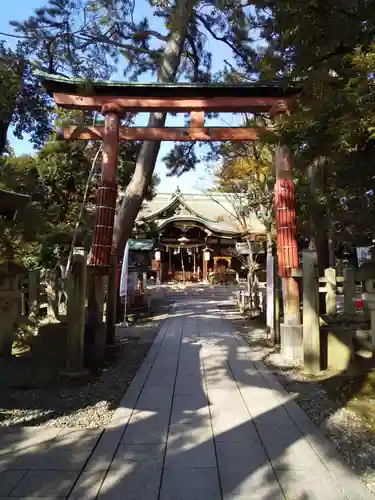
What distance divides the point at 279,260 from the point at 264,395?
2933 millimetres

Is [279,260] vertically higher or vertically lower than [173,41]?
lower

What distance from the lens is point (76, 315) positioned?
5.46 meters

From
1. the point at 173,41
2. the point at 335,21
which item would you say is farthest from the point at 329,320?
the point at 173,41

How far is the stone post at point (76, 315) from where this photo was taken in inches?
215

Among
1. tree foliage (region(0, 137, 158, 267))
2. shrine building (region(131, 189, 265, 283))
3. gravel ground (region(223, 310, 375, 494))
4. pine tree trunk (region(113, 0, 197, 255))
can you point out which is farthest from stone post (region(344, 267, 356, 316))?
shrine building (region(131, 189, 265, 283))

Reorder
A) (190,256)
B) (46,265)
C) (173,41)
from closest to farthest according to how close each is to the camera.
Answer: (173,41)
(46,265)
(190,256)

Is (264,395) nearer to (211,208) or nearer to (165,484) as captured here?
(165,484)

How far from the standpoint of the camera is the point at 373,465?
3096mm

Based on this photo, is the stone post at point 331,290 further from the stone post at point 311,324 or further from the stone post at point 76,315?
the stone post at point 76,315

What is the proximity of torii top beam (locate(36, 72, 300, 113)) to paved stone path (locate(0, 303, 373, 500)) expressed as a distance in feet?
16.4

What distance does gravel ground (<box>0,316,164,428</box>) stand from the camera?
13.5 ft

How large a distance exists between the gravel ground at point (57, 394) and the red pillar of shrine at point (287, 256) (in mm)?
2369

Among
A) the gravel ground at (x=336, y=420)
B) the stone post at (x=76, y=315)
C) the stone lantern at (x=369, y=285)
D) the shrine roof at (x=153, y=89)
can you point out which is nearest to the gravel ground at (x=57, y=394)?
the stone post at (x=76, y=315)

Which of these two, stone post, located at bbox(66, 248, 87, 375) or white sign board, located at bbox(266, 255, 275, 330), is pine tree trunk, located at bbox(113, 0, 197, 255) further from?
stone post, located at bbox(66, 248, 87, 375)
